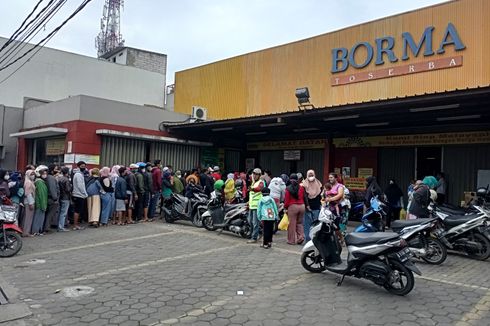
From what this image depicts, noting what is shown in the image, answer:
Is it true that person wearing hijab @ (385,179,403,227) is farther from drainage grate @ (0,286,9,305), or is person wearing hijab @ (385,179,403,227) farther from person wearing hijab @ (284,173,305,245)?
drainage grate @ (0,286,9,305)

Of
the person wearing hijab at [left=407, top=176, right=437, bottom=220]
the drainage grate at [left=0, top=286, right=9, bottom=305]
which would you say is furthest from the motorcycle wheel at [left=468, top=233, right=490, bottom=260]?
the drainage grate at [left=0, top=286, right=9, bottom=305]

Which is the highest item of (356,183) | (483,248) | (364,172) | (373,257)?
(364,172)

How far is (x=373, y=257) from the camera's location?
589 centimetres

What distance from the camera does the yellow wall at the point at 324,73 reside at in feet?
45.6

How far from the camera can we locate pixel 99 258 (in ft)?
26.8

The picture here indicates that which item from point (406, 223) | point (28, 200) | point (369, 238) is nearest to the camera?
point (369, 238)

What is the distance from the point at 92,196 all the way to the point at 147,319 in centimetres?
777

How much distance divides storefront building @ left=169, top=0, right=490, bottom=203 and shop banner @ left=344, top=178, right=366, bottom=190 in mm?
43

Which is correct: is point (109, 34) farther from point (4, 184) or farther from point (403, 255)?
point (403, 255)

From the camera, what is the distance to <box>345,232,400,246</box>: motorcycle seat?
585cm

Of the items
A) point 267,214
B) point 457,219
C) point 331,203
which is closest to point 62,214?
point 267,214

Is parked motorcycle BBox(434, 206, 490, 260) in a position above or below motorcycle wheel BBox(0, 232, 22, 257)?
above

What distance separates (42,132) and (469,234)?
14.0 meters

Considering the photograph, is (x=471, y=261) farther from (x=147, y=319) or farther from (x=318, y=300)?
(x=147, y=319)
